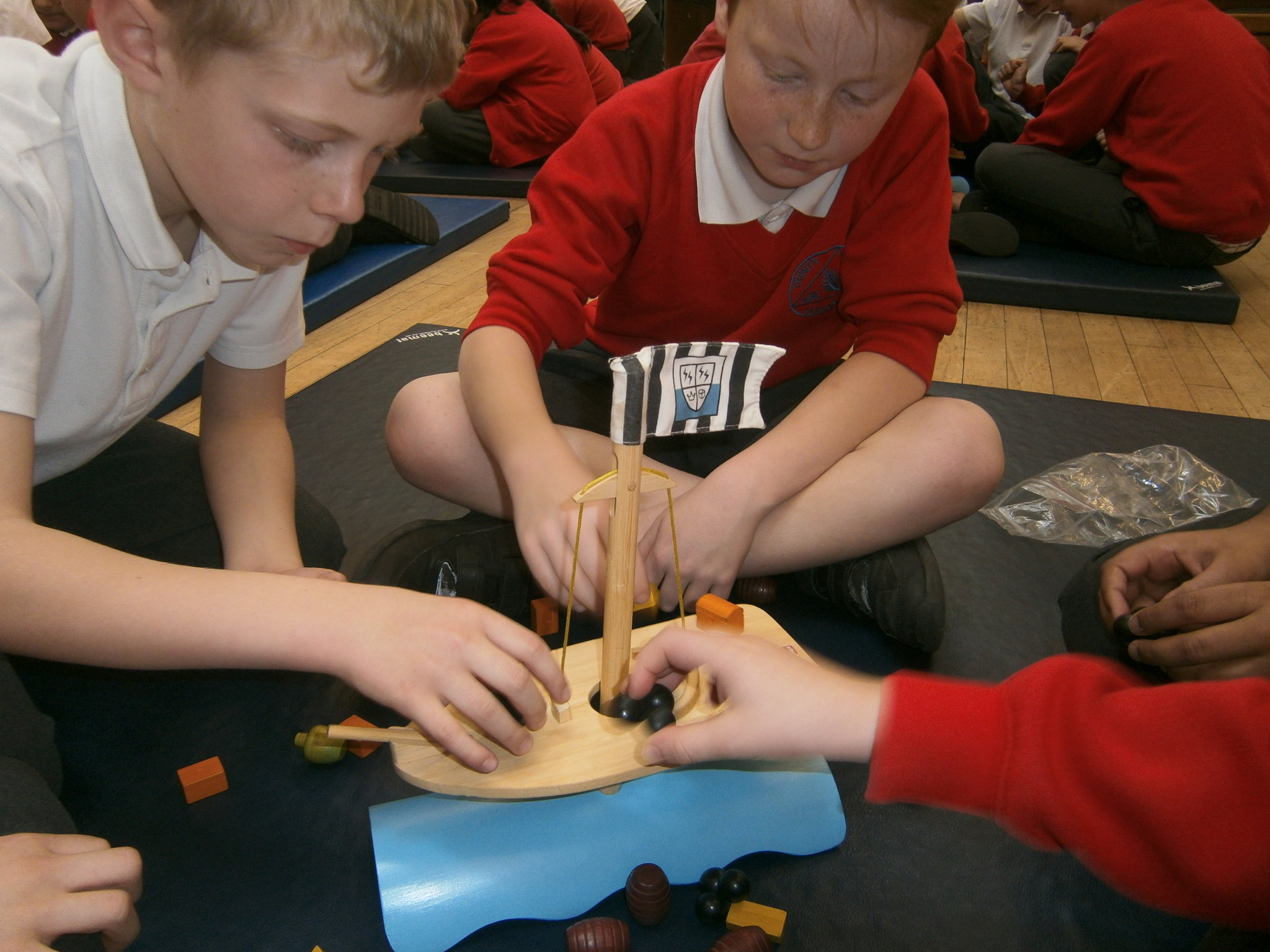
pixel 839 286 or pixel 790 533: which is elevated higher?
pixel 839 286

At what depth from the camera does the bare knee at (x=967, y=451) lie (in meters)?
1.00

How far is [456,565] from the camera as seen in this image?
1.02m

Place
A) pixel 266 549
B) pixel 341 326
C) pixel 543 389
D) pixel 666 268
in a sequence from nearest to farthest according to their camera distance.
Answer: pixel 266 549 < pixel 666 268 < pixel 543 389 < pixel 341 326

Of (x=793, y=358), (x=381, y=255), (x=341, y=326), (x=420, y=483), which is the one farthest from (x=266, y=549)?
(x=381, y=255)

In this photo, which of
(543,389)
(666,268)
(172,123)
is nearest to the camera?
(172,123)

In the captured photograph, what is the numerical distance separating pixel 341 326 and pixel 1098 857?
1.74m

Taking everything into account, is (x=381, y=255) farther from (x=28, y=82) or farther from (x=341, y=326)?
(x=28, y=82)

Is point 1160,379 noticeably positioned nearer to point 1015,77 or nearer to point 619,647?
point 619,647

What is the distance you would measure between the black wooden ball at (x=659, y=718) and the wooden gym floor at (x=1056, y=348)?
1.08 metres

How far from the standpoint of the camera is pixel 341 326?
192 centimetres

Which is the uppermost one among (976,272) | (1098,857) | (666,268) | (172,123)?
(172,123)

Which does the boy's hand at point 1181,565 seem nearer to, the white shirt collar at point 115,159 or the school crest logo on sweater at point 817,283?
the school crest logo on sweater at point 817,283

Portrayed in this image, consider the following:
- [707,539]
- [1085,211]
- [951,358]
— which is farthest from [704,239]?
[1085,211]

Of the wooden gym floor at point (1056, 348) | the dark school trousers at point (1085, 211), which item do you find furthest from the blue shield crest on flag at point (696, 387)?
the dark school trousers at point (1085, 211)
